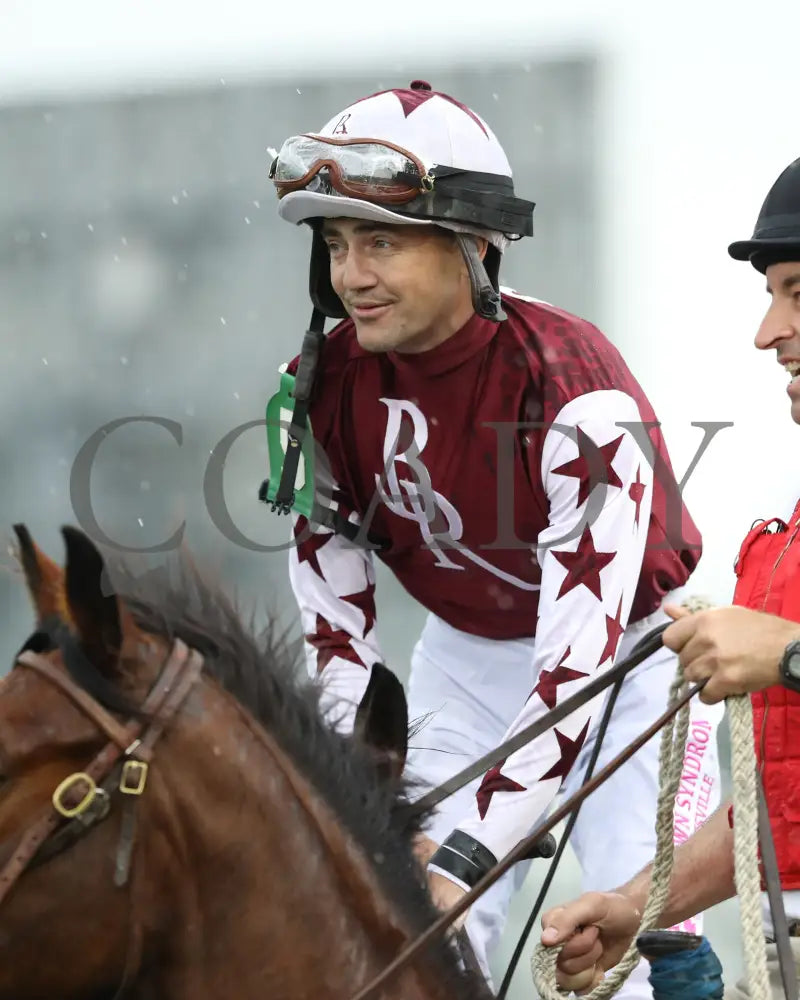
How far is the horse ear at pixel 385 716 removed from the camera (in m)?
2.32

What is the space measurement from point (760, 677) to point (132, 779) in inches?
30.0

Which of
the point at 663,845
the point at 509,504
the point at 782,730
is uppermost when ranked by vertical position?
the point at 509,504

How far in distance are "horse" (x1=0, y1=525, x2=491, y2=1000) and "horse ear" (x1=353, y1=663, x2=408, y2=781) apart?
36 cm

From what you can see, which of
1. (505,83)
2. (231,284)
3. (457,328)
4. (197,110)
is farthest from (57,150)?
(457,328)

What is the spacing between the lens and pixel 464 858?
2.46m

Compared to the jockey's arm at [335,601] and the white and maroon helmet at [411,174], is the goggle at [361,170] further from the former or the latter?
the jockey's arm at [335,601]

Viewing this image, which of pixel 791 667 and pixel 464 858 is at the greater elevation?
pixel 791 667

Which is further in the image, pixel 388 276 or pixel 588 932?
pixel 388 276

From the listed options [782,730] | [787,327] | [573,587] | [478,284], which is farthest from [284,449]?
[782,730]

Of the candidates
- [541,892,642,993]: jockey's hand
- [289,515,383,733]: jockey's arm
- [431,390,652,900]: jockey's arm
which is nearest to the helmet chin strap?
[431,390,652,900]: jockey's arm

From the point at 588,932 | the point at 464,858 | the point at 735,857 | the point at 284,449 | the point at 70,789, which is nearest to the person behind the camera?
the point at 70,789

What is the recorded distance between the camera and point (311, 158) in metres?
2.91

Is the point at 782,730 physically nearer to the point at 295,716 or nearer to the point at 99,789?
the point at 295,716

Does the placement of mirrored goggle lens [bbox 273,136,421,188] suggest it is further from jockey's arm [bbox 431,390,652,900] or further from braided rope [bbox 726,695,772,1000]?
braided rope [bbox 726,695,772,1000]
